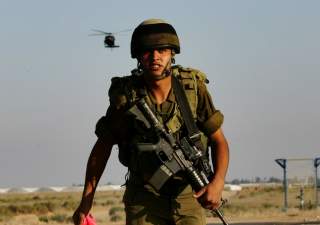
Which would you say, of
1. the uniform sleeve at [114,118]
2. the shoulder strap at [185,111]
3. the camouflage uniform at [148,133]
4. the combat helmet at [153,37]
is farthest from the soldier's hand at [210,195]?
the combat helmet at [153,37]

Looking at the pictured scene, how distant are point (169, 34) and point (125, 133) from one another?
70cm

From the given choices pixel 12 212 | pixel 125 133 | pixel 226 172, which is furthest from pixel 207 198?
pixel 12 212

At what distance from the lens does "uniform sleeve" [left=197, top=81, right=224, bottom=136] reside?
5.89 metres

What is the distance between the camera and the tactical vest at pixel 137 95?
585 centimetres

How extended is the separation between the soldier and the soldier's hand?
10 millimetres

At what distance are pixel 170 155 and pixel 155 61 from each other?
0.59 meters

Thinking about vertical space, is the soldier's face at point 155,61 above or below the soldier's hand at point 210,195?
above

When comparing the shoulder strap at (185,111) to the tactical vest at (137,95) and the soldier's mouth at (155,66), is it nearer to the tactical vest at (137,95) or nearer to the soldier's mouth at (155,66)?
the tactical vest at (137,95)

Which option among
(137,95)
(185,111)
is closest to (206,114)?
(185,111)

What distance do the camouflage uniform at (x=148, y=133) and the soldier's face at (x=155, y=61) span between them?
0.14 meters

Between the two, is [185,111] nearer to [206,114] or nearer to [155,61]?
[206,114]

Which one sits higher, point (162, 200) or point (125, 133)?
point (125, 133)

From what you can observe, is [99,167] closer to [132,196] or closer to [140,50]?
[132,196]

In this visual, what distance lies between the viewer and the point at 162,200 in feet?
19.2
